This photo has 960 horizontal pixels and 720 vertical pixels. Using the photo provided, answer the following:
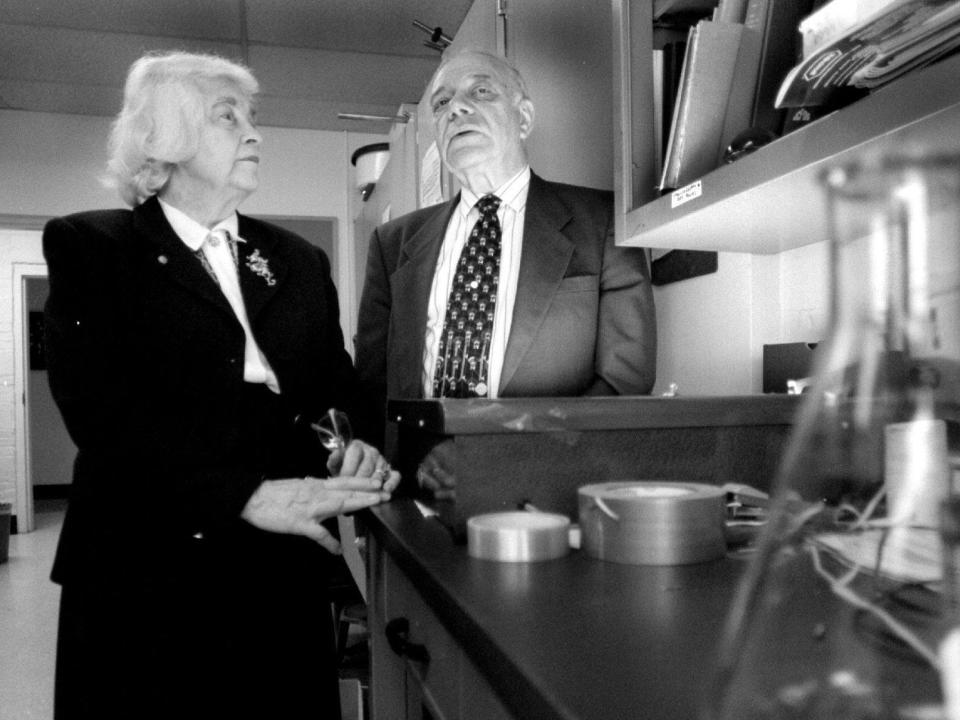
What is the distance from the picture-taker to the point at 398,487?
123 centimetres

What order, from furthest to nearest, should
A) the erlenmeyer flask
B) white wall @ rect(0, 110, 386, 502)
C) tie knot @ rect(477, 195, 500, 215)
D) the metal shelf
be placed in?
white wall @ rect(0, 110, 386, 502) < tie knot @ rect(477, 195, 500, 215) < the metal shelf < the erlenmeyer flask

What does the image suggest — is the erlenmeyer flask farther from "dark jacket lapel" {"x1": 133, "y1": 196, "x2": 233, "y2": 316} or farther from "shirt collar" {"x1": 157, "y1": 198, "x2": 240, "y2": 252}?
"shirt collar" {"x1": 157, "y1": 198, "x2": 240, "y2": 252}

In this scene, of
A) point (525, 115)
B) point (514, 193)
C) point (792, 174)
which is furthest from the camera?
point (525, 115)

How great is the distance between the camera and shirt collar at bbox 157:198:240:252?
4.51 feet

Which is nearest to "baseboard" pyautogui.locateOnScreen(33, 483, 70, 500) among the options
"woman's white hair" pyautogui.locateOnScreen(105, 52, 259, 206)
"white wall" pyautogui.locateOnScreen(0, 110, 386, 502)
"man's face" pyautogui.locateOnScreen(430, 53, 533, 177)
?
"white wall" pyautogui.locateOnScreen(0, 110, 386, 502)

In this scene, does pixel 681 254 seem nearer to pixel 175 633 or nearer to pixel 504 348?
pixel 504 348

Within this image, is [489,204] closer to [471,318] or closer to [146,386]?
[471,318]

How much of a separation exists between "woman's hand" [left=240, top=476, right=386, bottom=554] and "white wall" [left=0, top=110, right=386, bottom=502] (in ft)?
12.2

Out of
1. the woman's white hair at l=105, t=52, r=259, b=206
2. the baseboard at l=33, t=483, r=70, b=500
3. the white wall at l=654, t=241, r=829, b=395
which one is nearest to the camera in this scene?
the white wall at l=654, t=241, r=829, b=395

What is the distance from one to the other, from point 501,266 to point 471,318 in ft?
0.38

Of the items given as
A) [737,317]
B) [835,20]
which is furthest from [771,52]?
[737,317]

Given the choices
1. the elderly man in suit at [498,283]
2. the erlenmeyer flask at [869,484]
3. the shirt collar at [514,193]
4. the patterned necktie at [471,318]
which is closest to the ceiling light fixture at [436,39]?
the elderly man in suit at [498,283]

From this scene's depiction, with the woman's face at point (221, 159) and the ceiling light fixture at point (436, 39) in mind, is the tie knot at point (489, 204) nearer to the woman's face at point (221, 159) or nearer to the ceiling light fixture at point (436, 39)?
the woman's face at point (221, 159)

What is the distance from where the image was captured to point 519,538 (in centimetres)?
76
